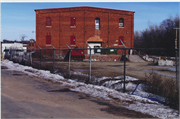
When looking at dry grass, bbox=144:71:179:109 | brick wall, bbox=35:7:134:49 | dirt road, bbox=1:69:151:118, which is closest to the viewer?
dirt road, bbox=1:69:151:118

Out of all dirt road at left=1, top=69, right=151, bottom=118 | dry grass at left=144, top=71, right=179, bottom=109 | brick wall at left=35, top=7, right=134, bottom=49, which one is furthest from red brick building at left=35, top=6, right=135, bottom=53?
dirt road at left=1, top=69, right=151, bottom=118

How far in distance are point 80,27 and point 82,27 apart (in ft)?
1.37

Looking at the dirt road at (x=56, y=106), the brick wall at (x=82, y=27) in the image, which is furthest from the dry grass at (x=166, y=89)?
the brick wall at (x=82, y=27)

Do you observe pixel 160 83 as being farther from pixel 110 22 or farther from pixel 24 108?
pixel 110 22

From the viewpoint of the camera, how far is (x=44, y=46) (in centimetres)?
3944

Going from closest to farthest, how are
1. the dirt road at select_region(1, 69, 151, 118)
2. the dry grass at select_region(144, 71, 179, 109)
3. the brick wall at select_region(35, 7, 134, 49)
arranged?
the dirt road at select_region(1, 69, 151, 118) < the dry grass at select_region(144, 71, 179, 109) < the brick wall at select_region(35, 7, 134, 49)

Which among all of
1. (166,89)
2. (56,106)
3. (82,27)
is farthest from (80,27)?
(56,106)

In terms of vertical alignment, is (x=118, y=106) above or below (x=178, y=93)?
below

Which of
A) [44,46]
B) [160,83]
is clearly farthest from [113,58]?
[160,83]

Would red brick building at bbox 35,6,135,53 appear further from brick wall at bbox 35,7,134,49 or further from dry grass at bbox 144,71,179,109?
dry grass at bbox 144,71,179,109

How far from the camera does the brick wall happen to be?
3847 centimetres

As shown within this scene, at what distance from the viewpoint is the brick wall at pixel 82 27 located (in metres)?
38.5

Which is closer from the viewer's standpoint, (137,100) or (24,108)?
(24,108)

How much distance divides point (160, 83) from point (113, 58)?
25.4 meters
